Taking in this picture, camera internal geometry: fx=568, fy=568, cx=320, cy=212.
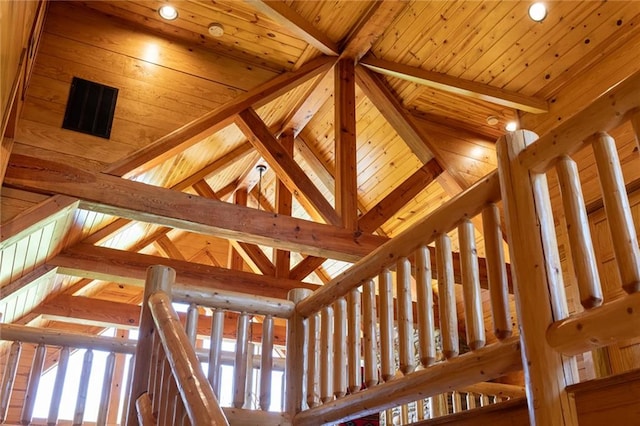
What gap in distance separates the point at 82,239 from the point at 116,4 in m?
2.25

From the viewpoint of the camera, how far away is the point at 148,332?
9.27 ft

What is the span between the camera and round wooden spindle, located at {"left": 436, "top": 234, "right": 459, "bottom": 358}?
7.24 feet

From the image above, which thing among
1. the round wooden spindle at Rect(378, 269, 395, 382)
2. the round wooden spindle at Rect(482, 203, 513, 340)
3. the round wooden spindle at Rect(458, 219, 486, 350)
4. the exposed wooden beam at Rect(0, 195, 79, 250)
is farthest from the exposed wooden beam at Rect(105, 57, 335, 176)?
the round wooden spindle at Rect(482, 203, 513, 340)

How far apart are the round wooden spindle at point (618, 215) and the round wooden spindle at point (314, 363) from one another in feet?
6.58

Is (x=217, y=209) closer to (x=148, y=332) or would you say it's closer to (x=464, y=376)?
(x=148, y=332)

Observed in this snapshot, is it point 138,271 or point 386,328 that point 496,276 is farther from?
point 138,271

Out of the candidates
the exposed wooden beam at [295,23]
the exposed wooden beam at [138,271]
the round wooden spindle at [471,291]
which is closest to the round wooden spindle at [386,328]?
the round wooden spindle at [471,291]

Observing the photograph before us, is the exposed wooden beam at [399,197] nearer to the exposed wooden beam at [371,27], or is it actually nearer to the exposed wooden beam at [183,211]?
the exposed wooden beam at [183,211]

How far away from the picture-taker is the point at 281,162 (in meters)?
5.26

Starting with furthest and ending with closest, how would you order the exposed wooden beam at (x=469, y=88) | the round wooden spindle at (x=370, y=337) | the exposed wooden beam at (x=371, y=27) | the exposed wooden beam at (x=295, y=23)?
the exposed wooden beam at (x=469, y=88), the exposed wooden beam at (x=371, y=27), the exposed wooden beam at (x=295, y=23), the round wooden spindle at (x=370, y=337)

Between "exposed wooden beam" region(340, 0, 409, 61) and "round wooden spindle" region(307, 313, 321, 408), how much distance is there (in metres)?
2.88

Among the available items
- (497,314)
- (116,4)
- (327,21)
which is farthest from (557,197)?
(116,4)

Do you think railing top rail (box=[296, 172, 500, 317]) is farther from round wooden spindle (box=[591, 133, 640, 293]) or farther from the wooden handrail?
the wooden handrail

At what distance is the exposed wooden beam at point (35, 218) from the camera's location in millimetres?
3621
